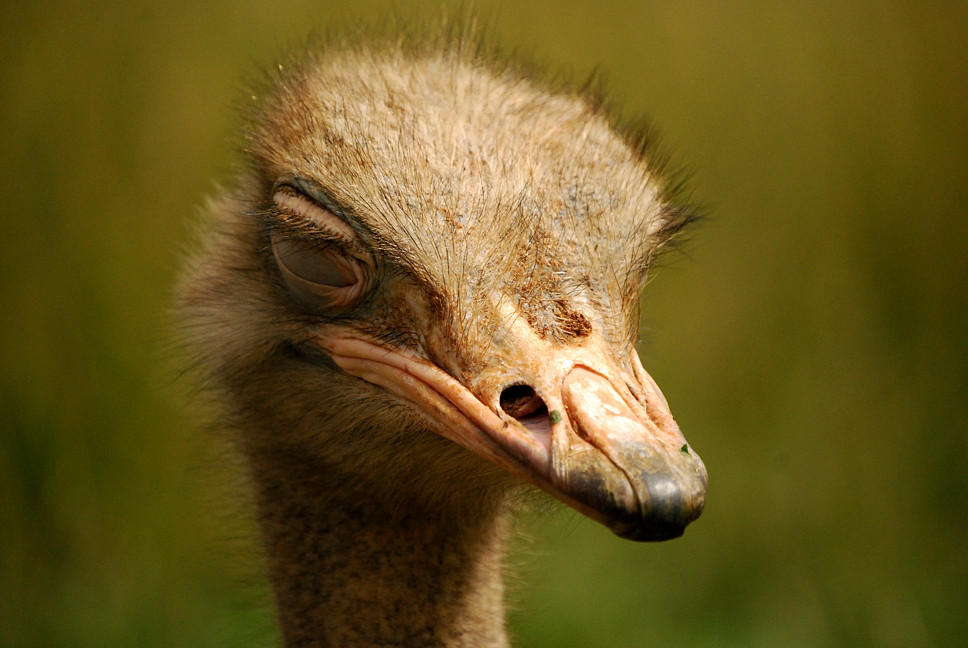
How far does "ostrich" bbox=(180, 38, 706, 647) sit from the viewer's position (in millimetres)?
1138

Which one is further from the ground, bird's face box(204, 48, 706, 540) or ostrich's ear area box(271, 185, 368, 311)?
bird's face box(204, 48, 706, 540)

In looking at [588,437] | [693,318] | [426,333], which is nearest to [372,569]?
[426,333]

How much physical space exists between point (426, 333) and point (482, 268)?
0.11m

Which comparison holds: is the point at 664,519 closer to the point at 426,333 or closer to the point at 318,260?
the point at 426,333

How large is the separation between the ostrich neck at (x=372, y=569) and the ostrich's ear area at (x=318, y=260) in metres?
0.29

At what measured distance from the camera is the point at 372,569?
1.54m

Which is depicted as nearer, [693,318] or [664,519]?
[664,519]

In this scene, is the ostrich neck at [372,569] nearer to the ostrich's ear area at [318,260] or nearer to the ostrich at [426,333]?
the ostrich at [426,333]

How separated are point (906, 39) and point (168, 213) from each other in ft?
7.02

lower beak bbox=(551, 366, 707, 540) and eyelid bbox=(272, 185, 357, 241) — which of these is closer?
lower beak bbox=(551, 366, 707, 540)

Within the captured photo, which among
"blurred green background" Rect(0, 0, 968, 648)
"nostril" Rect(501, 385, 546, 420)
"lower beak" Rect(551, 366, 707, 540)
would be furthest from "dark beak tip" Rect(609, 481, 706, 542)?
"blurred green background" Rect(0, 0, 968, 648)

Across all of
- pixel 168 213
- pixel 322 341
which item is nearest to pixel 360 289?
pixel 322 341

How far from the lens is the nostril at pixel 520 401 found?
1138mm

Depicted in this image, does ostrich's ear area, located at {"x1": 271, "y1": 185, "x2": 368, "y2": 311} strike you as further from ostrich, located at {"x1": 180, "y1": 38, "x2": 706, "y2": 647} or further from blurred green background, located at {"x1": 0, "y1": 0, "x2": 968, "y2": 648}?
blurred green background, located at {"x1": 0, "y1": 0, "x2": 968, "y2": 648}
